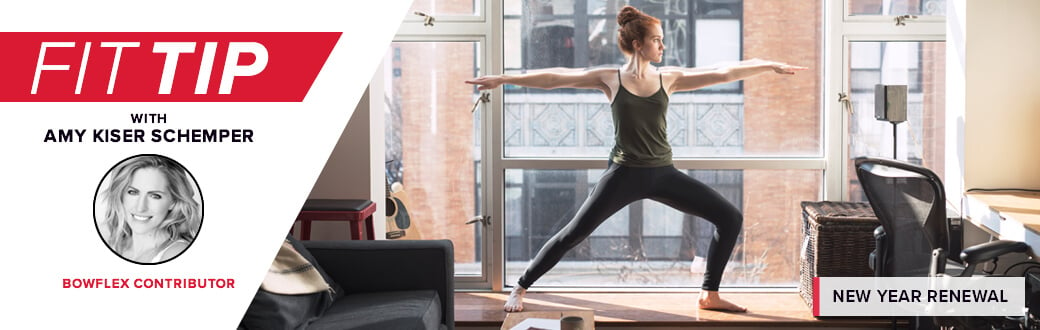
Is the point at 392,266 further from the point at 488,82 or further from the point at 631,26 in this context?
the point at 631,26

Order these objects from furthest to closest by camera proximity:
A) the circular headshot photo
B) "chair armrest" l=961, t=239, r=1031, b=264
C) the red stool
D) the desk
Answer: the red stool < the desk < "chair armrest" l=961, t=239, r=1031, b=264 < the circular headshot photo

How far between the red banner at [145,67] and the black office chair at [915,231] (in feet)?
6.75

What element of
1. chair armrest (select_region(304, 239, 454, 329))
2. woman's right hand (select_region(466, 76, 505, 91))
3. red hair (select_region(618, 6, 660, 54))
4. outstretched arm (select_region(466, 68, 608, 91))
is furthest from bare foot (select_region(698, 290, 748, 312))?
chair armrest (select_region(304, 239, 454, 329))

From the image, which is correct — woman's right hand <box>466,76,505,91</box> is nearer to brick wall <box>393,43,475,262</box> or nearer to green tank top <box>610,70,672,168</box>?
brick wall <box>393,43,475,262</box>

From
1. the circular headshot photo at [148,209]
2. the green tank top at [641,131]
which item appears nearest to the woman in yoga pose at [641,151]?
the green tank top at [641,131]

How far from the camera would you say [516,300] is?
16.1 feet

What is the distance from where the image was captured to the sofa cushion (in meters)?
3.45

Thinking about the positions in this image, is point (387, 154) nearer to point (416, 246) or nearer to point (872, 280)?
point (416, 246)

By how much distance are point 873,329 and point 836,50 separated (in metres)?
1.32

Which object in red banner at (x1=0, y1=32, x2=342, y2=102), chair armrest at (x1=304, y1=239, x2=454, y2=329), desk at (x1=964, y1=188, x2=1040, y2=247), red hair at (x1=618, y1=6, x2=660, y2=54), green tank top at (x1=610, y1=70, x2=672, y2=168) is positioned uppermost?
red hair at (x1=618, y1=6, x2=660, y2=54)

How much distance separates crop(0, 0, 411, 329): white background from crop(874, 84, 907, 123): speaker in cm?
252

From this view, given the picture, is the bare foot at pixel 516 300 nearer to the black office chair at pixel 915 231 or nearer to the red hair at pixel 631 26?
the red hair at pixel 631 26

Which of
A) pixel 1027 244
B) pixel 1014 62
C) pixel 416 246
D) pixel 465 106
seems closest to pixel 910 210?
pixel 1027 244

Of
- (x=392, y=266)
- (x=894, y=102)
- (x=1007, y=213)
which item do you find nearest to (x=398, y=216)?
(x=392, y=266)
